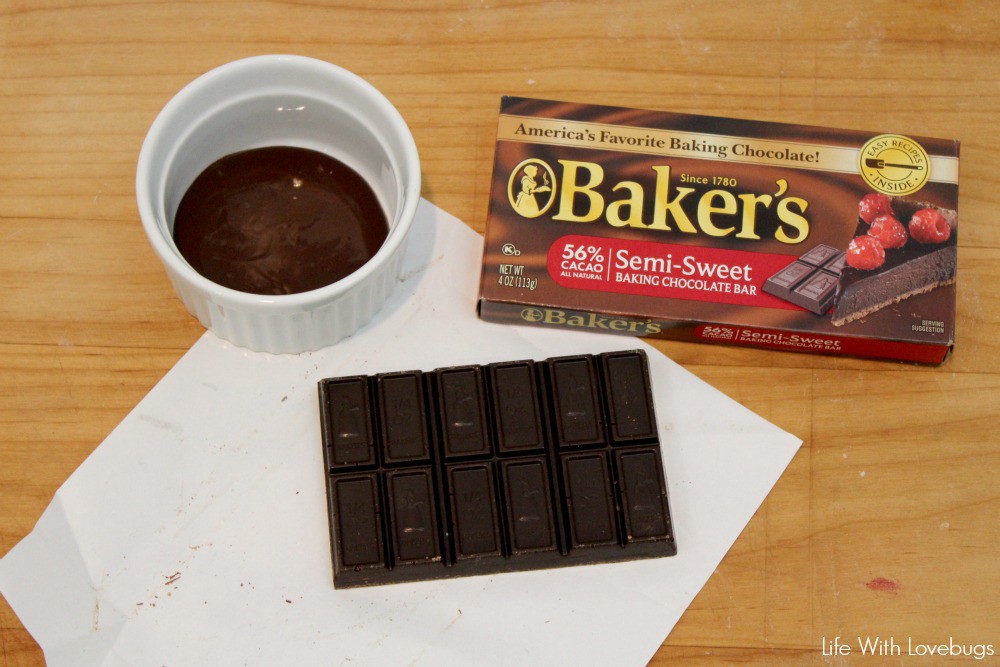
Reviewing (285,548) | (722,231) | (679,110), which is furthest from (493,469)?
(679,110)

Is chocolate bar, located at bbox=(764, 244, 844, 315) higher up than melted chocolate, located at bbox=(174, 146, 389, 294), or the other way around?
→ melted chocolate, located at bbox=(174, 146, 389, 294)

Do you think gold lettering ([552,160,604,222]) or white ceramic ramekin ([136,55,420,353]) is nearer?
white ceramic ramekin ([136,55,420,353])

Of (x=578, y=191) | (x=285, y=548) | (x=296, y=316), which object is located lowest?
(x=285, y=548)

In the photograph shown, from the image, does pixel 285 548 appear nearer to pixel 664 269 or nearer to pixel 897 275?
pixel 664 269

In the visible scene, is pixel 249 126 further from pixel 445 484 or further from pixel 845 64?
pixel 845 64

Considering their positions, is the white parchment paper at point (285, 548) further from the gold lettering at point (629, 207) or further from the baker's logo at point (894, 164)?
the baker's logo at point (894, 164)

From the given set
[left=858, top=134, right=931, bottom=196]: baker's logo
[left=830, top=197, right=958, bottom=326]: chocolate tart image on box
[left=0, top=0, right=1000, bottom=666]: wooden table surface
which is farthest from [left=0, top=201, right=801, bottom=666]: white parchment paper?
[left=858, top=134, right=931, bottom=196]: baker's logo

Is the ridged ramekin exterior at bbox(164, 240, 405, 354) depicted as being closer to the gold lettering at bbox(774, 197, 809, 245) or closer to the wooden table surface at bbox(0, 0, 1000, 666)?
the wooden table surface at bbox(0, 0, 1000, 666)
